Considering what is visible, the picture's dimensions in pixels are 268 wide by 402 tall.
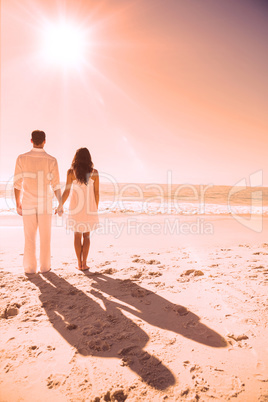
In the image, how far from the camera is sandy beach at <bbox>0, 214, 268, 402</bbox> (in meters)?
1.76

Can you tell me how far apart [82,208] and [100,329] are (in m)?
2.17

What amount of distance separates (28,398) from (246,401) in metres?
1.47

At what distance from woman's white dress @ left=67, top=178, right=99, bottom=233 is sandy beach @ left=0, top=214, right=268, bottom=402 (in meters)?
0.79

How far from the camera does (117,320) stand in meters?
2.62

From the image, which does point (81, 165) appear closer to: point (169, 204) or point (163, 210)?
point (163, 210)

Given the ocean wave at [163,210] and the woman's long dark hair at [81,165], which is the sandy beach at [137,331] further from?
the ocean wave at [163,210]

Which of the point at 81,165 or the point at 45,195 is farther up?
the point at 81,165

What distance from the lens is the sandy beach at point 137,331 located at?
1.76 meters

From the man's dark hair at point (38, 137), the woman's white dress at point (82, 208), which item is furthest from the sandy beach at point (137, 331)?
the man's dark hair at point (38, 137)

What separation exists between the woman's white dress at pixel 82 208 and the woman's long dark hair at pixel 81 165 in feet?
0.37

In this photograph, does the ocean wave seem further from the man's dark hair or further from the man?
the man's dark hair

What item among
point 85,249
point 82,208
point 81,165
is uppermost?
point 81,165

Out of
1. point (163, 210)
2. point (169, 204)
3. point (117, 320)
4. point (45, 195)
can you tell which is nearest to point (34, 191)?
point (45, 195)

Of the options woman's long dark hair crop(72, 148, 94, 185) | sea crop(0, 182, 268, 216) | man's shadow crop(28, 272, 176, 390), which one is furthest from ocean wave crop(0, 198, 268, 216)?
man's shadow crop(28, 272, 176, 390)
